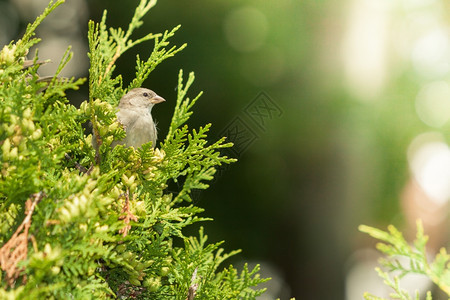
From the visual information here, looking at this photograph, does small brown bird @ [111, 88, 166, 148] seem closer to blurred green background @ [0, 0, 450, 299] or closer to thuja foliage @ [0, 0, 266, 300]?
thuja foliage @ [0, 0, 266, 300]

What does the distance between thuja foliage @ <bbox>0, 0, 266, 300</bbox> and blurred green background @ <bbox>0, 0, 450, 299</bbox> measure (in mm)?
2033

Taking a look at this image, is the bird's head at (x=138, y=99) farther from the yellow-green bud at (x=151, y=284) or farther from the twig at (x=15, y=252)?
the twig at (x=15, y=252)

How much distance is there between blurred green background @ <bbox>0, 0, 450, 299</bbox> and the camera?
12.6 ft

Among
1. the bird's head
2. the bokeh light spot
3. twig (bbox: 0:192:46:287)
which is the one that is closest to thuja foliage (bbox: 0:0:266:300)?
twig (bbox: 0:192:46:287)

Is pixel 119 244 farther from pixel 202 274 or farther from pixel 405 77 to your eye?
pixel 405 77

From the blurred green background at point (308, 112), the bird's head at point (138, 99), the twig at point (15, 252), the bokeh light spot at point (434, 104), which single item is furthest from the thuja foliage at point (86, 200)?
the bokeh light spot at point (434, 104)

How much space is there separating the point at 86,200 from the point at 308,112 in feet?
13.2

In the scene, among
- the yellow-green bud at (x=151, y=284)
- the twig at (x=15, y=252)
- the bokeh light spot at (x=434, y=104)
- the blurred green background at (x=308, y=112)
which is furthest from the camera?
the bokeh light spot at (x=434, y=104)

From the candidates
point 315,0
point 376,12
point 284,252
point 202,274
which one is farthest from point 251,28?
point 202,274

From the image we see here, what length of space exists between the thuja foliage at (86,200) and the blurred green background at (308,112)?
2033mm

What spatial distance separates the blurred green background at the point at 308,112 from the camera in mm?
3842

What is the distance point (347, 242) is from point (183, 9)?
2.78 m

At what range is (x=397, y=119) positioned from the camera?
504cm

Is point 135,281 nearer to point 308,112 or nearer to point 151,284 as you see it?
point 151,284
